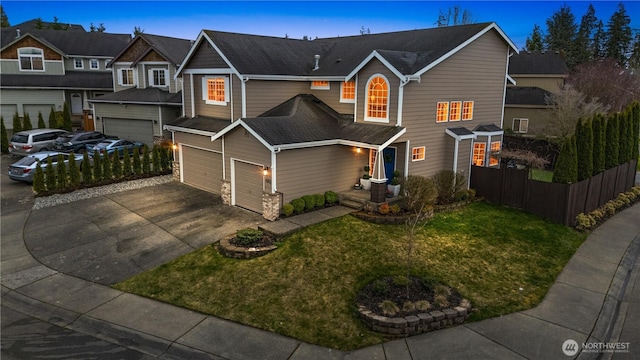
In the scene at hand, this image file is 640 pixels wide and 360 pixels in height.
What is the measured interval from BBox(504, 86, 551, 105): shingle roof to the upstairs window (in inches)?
1614

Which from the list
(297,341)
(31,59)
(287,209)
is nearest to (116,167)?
(287,209)

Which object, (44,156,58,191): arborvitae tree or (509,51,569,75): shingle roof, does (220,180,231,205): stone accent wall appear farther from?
(509,51,569,75): shingle roof

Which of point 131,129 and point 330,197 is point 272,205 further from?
point 131,129

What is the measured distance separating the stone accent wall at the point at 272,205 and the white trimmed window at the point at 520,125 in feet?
95.6

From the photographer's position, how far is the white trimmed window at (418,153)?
62.0 feet

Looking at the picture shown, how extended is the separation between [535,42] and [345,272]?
261 ft

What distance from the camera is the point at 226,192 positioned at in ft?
62.9

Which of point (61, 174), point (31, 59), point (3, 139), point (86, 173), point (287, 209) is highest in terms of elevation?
point (31, 59)

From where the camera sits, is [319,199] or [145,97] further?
[145,97]

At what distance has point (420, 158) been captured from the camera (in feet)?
63.3

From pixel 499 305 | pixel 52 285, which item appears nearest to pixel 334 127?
pixel 499 305

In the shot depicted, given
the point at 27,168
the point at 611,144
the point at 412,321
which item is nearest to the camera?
the point at 412,321

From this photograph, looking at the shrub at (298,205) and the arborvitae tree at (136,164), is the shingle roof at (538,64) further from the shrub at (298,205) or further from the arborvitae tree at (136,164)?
the arborvitae tree at (136,164)

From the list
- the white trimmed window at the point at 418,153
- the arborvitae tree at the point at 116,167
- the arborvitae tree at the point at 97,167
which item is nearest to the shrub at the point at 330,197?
the white trimmed window at the point at 418,153
